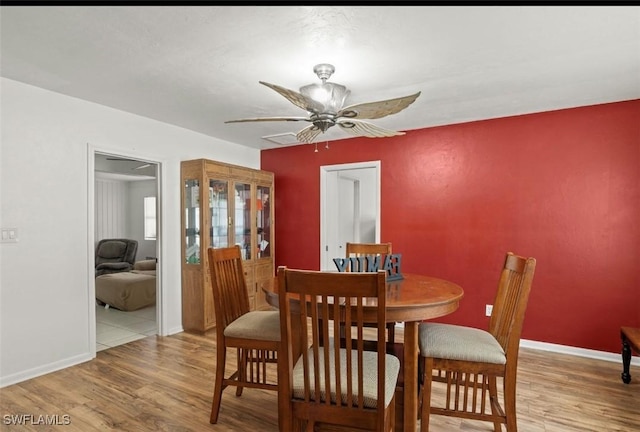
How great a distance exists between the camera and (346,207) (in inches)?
218

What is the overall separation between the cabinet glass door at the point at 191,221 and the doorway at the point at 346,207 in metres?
1.63

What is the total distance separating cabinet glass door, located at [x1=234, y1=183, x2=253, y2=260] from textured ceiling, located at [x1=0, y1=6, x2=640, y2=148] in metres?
1.36

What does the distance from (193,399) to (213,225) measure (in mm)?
2039

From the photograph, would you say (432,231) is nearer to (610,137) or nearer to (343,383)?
(610,137)

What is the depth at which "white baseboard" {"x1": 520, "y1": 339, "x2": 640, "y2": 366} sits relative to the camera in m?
3.07

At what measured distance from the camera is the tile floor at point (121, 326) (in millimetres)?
3596

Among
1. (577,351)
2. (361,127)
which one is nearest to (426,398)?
(361,127)

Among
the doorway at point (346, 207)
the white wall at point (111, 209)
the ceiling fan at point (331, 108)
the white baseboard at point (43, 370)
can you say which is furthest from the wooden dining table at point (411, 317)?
the white wall at point (111, 209)

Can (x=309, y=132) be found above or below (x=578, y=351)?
above

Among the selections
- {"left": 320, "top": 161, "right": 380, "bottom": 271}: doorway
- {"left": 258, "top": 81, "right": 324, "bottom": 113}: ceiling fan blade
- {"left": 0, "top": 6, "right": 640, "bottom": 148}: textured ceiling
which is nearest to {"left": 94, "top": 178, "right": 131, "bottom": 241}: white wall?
{"left": 0, "top": 6, "right": 640, "bottom": 148}: textured ceiling

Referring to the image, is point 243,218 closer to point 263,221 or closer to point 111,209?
point 263,221

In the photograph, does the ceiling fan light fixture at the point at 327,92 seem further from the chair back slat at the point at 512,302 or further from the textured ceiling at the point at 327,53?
the chair back slat at the point at 512,302

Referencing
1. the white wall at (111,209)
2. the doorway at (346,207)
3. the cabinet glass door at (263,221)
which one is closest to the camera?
the doorway at (346,207)

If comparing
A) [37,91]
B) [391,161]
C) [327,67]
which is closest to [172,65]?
[327,67]
